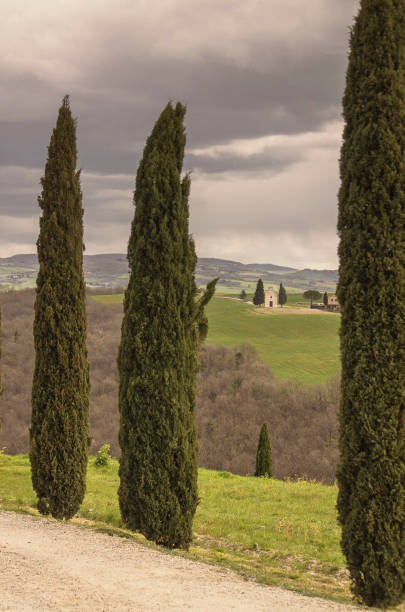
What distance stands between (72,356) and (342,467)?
Result: 7.06m

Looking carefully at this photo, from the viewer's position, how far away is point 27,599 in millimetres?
6359

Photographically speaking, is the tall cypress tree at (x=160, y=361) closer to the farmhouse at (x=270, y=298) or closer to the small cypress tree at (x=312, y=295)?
the farmhouse at (x=270, y=298)

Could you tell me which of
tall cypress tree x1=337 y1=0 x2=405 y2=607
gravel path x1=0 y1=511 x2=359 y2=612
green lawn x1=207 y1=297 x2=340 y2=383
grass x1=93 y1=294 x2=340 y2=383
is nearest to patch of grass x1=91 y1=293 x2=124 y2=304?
grass x1=93 y1=294 x2=340 y2=383

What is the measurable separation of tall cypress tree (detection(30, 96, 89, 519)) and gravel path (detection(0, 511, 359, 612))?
9.12 ft

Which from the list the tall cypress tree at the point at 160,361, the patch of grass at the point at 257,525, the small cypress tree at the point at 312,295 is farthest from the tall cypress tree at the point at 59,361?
the small cypress tree at the point at 312,295

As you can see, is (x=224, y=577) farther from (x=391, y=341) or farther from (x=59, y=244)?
(x=59, y=244)

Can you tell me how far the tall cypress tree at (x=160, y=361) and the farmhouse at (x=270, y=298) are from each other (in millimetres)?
88103

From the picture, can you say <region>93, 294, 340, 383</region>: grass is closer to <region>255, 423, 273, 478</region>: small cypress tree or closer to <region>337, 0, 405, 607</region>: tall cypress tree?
<region>255, 423, 273, 478</region>: small cypress tree

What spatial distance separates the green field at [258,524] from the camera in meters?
10.3

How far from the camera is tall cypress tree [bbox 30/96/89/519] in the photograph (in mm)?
12328

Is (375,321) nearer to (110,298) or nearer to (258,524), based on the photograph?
(258,524)

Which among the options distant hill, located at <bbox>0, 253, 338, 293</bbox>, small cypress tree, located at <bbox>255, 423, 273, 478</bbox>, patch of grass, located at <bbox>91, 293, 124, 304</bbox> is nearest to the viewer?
small cypress tree, located at <bbox>255, 423, 273, 478</bbox>

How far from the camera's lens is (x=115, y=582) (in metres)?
7.29

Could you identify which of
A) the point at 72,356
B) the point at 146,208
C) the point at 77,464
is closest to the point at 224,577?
the point at 77,464
